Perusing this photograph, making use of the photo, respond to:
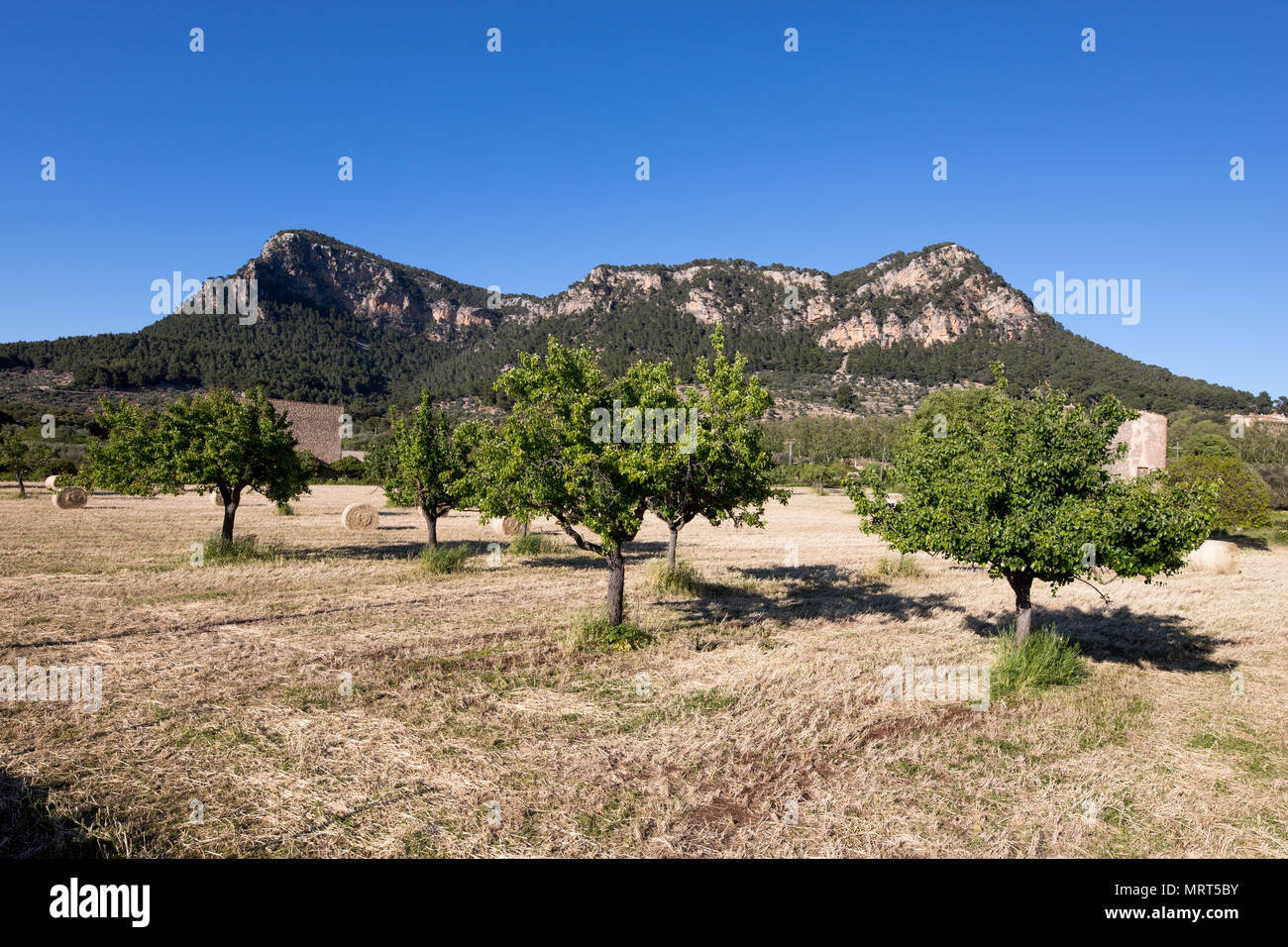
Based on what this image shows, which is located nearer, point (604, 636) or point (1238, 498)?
point (604, 636)

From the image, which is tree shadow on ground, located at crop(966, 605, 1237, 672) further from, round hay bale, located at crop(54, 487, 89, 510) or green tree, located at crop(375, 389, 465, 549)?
round hay bale, located at crop(54, 487, 89, 510)

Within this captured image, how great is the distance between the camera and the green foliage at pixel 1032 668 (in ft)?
39.8

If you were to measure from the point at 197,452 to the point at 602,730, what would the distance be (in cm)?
2126

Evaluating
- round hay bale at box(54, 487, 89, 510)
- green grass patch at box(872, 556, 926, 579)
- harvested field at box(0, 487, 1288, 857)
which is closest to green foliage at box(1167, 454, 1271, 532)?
green grass patch at box(872, 556, 926, 579)

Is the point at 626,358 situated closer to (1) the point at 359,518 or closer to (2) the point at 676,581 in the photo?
(1) the point at 359,518

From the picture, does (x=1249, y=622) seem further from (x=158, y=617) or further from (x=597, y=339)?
(x=597, y=339)

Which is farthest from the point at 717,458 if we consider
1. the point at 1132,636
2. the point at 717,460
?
the point at 1132,636

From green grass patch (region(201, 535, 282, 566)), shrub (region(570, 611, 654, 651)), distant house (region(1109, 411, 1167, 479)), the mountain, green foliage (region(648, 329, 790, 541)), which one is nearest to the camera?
shrub (region(570, 611, 654, 651))

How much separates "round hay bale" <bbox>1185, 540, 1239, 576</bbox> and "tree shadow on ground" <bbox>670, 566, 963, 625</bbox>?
1547 centimetres

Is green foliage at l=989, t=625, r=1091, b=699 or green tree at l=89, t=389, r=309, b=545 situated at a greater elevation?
green tree at l=89, t=389, r=309, b=545

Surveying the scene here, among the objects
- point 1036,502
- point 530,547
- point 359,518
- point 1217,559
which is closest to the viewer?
point 1036,502

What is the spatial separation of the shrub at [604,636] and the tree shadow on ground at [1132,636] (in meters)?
9.24

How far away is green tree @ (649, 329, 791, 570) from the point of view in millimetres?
14500

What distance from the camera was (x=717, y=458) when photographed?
47.9ft
